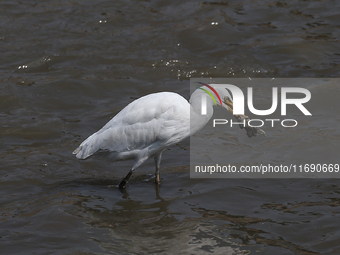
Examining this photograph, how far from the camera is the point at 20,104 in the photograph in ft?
32.1

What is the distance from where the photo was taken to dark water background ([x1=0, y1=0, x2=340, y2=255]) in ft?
18.9

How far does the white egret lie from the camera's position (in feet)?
21.5

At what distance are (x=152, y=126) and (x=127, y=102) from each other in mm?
3431

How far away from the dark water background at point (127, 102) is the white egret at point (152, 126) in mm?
437

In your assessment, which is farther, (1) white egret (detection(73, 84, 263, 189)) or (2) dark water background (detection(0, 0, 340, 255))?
(1) white egret (detection(73, 84, 263, 189))

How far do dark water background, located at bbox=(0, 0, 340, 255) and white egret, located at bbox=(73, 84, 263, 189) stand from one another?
437 mm

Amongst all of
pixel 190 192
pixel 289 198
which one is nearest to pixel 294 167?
pixel 289 198

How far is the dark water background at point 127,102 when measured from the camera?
18.9 ft

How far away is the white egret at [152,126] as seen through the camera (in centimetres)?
654

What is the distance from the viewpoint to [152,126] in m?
6.67

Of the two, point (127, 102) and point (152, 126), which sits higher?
point (127, 102)

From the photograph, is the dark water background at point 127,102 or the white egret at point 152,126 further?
the white egret at point 152,126

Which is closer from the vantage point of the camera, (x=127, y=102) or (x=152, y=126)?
(x=152, y=126)

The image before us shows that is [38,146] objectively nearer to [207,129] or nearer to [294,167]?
[207,129]
